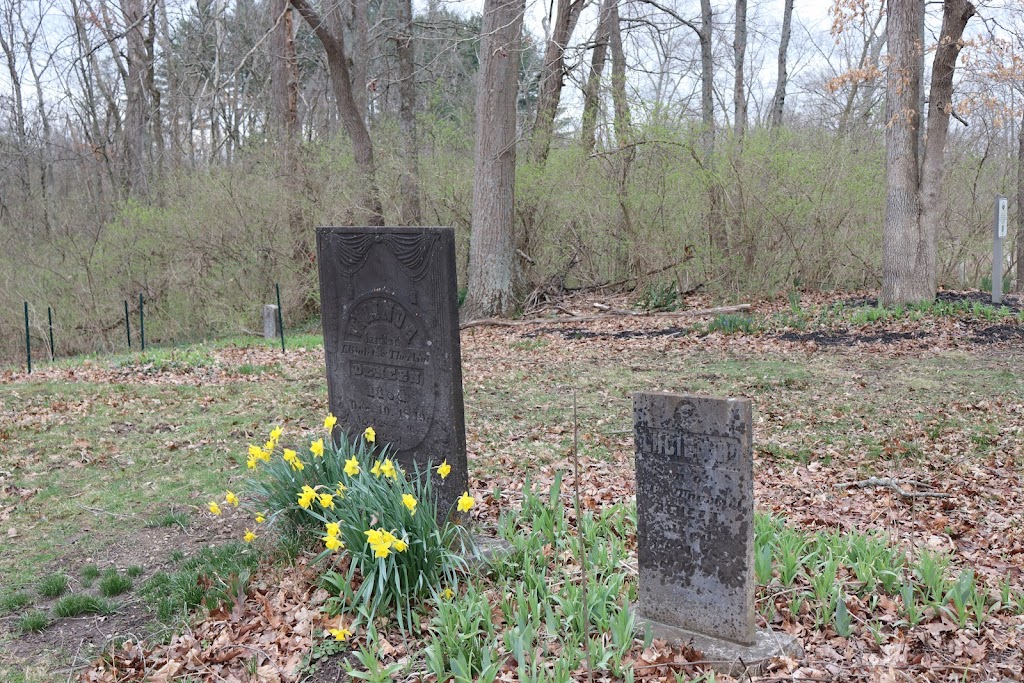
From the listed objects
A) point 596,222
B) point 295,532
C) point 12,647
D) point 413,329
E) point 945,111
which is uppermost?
point 945,111

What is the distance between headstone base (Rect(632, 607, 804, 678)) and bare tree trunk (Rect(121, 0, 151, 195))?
18.8 meters

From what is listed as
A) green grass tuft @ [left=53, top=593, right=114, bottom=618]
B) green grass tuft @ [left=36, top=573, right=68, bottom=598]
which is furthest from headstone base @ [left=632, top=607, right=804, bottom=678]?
green grass tuft @ [left=36, top=573, right=68, bottom=598]

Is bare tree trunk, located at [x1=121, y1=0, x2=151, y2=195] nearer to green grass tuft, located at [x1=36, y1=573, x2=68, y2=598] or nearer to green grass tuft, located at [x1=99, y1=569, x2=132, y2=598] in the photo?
green grass tuft, located at [x1=36, y1=573, x2=68, y2=598]

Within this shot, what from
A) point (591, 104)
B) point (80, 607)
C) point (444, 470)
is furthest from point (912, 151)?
point (80, 607)

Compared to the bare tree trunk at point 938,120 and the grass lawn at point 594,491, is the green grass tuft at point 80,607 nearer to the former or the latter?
the grass lawn at point 594,491

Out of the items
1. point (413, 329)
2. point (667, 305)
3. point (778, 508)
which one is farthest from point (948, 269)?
point (413, 329)

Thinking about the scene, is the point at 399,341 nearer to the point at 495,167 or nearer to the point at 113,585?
the point at 113,585

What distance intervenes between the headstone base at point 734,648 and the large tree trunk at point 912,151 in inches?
421

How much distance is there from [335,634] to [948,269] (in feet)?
53.5

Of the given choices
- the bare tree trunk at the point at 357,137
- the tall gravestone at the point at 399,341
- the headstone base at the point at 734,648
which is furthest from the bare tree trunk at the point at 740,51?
the headstone base at the point at 734,648

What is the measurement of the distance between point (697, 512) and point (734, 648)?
0.57 meters

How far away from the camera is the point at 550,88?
56.0 ft

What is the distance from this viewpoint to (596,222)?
16.3m

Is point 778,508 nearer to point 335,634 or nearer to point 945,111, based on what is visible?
point 335,634
